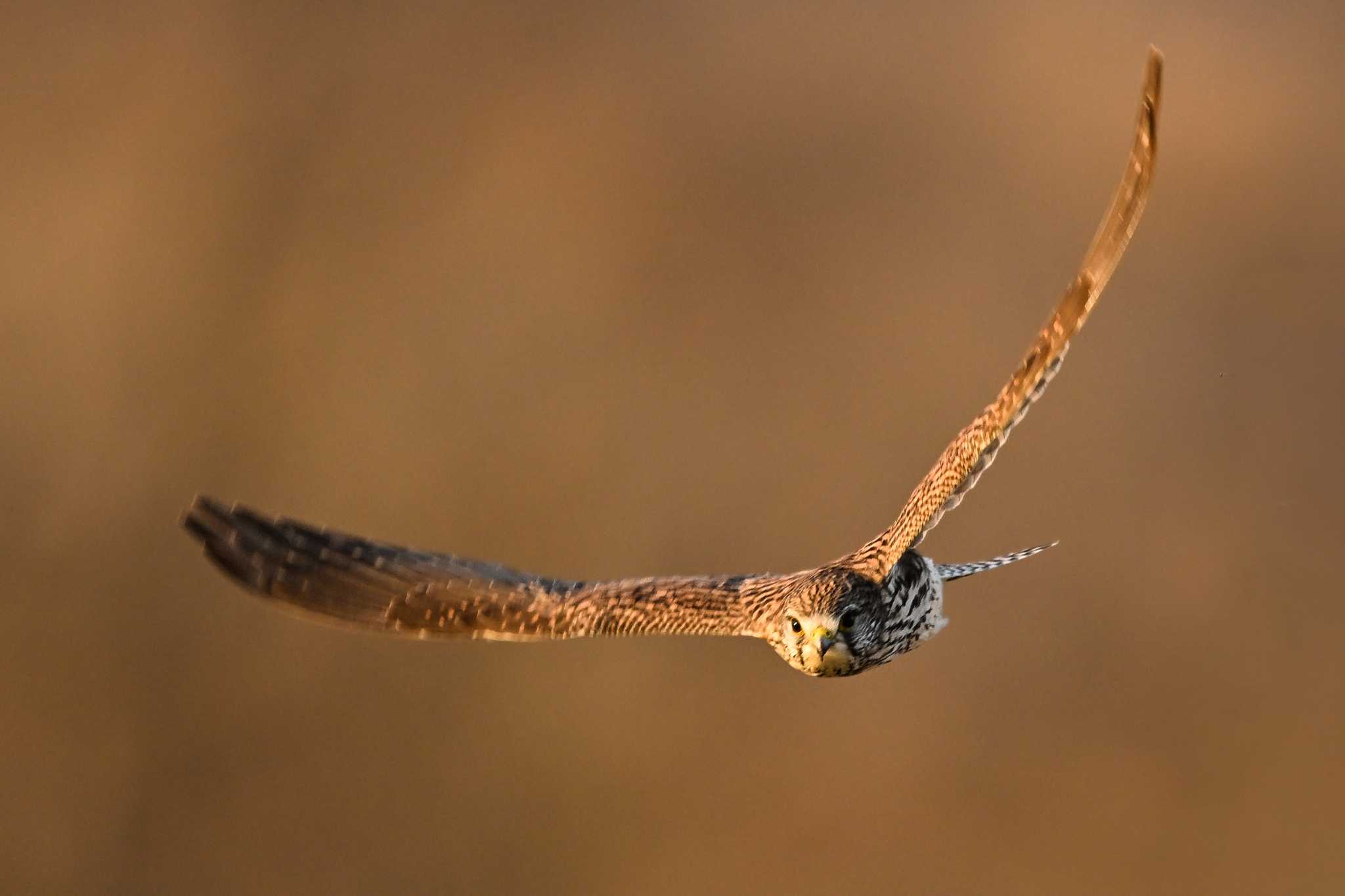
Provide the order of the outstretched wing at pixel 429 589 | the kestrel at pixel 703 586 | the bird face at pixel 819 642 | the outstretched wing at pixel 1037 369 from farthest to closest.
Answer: the outstretched wing at pixel 429 589, the bird face at pixel 819 642, the kestrel at pixel 703 586, the outstretched wing at pixel 1037 369

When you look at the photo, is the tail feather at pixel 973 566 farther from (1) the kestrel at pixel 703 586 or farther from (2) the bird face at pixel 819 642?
(2) the bird face at pixel 819 642

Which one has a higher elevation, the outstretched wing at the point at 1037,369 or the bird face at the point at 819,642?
the outstretched wing at the point at 1037,369

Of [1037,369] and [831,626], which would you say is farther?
[831,626]

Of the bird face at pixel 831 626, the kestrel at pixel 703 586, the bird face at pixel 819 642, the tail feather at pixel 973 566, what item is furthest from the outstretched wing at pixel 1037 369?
the tail feather at pixel 973 566

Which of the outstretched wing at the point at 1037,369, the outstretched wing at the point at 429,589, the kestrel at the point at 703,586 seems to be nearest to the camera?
the outstretched wing at the point at 1037,369

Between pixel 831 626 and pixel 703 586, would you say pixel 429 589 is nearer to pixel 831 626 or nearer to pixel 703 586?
pixel 703 586

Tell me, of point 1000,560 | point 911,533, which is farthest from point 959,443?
point 1000,560

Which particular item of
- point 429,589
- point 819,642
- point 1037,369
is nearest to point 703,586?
point 819,642
